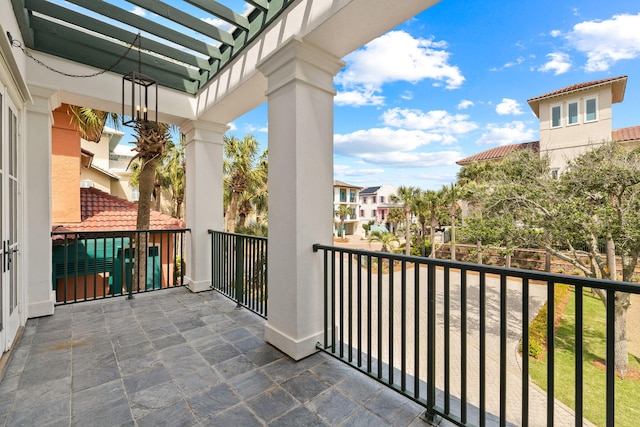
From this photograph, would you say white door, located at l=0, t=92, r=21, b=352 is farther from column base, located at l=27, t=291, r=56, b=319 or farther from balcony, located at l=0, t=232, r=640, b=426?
column base, located at l=27, t=291, r=56, b=319

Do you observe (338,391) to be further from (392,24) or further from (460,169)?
(460,169)

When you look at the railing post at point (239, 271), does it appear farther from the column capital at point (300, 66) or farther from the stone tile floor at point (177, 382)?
the column capital at point (300, 66)

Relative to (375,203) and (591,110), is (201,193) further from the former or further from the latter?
(375,203)

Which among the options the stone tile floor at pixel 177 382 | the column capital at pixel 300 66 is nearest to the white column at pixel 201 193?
the stone tile floor at pixel 177 382

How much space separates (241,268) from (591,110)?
17.7 meters

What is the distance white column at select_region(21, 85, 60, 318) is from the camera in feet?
10.2

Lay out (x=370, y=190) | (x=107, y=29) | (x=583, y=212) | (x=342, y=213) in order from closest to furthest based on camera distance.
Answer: (x=107, y=29) → (x=583, y=212) → (x=342, y=213) → (x=370, y=190)

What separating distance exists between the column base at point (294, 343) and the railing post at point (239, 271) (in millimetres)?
1131

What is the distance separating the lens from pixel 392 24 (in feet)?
6.98

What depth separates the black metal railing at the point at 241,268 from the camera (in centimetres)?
331

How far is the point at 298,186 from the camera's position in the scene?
2336mm

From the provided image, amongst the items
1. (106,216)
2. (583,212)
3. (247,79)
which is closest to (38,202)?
(247,79)

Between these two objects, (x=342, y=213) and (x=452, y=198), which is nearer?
(x=452, y=198)

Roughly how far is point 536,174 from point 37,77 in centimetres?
1354
